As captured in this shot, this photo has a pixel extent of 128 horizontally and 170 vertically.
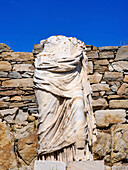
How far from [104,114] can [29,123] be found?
181 cm

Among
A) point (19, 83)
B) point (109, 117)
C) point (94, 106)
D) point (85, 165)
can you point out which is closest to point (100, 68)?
point (94, 106)

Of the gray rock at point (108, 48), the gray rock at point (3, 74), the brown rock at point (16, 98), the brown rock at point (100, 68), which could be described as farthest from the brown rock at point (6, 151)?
the gray rock at point (108, 48)

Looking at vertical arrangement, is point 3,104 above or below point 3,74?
below

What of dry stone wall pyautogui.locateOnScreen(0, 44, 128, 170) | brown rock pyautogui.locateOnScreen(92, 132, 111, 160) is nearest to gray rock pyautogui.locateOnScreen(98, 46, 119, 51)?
dry stone wall pyautogui.locateOnScreen(0, 44, 128, 170)

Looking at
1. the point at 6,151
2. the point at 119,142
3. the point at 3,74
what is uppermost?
the point at 3,74

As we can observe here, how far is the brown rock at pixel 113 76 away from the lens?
232 inches

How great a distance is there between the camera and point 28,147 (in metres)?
5.36

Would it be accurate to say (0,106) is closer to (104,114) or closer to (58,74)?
(104,114)

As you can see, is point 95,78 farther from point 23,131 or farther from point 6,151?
point 6,151

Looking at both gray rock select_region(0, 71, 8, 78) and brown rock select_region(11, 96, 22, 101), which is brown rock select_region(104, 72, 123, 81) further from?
gray rock select_region(0, 71, 8, 78)

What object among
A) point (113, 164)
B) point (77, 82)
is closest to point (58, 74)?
point (77, 82)

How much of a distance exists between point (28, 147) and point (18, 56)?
2.23 m

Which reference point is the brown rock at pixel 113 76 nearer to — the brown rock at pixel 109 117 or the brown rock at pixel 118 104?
the brown rock at pixel 118 104

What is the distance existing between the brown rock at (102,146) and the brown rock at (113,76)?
1.36 meters
